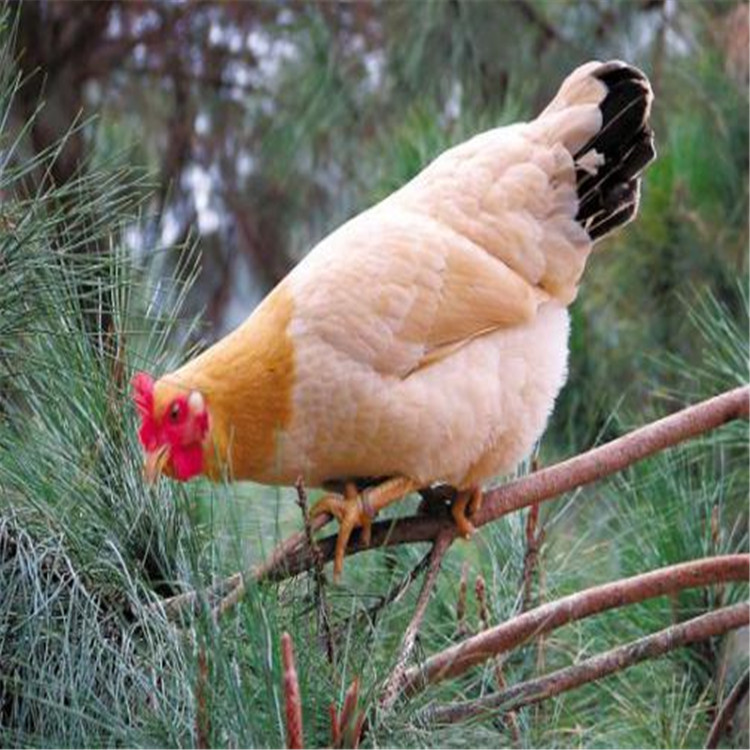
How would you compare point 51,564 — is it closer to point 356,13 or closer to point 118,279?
A: point 118,279

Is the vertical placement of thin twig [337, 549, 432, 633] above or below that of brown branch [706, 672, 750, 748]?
above

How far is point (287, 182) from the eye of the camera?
393 cm

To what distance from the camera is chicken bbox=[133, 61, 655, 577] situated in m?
1.39

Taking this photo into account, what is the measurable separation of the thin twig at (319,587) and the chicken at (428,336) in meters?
0.18

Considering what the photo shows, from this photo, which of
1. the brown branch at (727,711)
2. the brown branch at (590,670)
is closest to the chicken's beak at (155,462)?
the brown branch at (590,670)

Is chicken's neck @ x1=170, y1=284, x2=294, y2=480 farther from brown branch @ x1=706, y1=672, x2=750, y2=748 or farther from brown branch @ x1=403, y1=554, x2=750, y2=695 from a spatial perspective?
brown branch @ x1=706, y1=672, x2=750, y2=748

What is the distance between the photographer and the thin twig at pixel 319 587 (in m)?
1.08

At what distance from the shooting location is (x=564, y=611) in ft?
4.22

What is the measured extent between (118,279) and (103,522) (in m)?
0.19

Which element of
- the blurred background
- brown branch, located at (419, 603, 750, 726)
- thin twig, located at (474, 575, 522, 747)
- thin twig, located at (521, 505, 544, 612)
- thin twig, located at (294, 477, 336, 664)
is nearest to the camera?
thin twig, located at (294, 477, 336, 664)

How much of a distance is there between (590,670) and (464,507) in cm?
21

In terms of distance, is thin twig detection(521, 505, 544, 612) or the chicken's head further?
thin twig detection(521, 505, 544, 612)

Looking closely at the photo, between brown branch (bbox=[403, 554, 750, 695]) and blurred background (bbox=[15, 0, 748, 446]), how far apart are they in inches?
15.3

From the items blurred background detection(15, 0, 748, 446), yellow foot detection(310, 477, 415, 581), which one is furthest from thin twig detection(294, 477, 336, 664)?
blurred background detection(15, 0, 748, 446)
